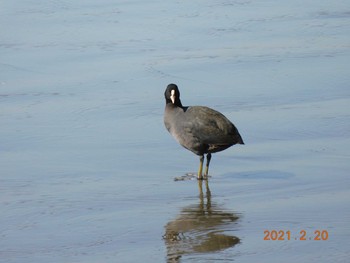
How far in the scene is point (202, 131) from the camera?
10.3 metres

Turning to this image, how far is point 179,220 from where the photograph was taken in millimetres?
8352

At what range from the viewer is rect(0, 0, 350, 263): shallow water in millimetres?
7828

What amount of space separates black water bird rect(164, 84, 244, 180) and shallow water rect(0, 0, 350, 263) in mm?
236

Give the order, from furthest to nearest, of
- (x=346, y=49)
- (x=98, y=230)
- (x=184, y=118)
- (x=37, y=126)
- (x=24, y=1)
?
1. (x=24, y=1)
2. (x=346, y=49)
3. (x=37, y=126)
4. (x=184, y=118)
5. (x=98, y=230)

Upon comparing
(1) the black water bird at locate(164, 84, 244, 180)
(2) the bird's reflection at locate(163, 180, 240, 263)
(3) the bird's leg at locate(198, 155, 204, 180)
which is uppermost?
(1) the black water bird at locate(164, 84, 244, 180)

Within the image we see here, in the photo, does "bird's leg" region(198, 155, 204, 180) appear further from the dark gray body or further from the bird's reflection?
the bird's reflection

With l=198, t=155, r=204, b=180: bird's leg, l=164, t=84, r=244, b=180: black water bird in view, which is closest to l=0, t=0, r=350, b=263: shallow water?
l=198, t=155, r=204, b=180: bird's leg

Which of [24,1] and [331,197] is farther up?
[24,1]

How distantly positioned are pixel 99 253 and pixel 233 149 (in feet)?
12.4

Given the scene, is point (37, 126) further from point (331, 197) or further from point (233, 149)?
point (331, 197)

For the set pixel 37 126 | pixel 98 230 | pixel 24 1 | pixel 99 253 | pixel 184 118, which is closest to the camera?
pixel 99 253

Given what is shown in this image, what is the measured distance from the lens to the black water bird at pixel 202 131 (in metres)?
10.2

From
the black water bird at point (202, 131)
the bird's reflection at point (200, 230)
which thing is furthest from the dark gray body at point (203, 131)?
the bird's reflection at point (200, 230)

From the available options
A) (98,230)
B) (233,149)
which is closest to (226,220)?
(98,230)
